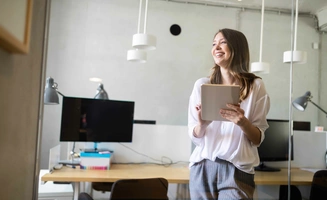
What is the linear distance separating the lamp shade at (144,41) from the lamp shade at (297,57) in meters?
1.04

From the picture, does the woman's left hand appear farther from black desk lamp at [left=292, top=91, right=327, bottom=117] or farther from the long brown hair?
black desk lamp at [left=292, top=91, right=327, bottom=117]

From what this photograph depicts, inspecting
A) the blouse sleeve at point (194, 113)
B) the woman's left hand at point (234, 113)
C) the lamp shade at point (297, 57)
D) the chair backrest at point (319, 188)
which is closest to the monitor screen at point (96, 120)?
the blouse sleeve at point (194, 113)

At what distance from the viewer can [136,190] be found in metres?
1.13

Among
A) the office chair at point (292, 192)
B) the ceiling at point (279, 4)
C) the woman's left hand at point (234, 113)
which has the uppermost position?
the ceiling at point (279, 4)

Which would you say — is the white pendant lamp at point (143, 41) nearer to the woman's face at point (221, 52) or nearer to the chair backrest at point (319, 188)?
the woman's face at point (221, 52)

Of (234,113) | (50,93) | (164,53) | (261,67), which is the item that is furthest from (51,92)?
(261,67)

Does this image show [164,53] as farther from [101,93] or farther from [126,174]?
[126,174]

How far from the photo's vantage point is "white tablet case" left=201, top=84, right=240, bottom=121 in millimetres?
1183

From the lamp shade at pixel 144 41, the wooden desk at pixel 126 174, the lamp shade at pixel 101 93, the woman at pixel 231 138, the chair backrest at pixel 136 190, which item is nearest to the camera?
the chair backrest at pixel 136 190

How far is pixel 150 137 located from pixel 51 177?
2.32 ft

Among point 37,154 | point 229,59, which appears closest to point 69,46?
point 37,154

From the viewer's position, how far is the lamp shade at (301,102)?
203cm

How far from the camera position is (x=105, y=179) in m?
1.47

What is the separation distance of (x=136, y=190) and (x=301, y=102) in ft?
5.14
